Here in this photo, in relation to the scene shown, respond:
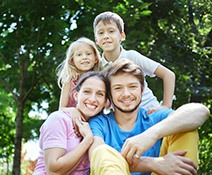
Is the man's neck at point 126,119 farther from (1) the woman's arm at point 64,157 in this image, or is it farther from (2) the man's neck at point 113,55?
(2) the man's neck at point 113,55

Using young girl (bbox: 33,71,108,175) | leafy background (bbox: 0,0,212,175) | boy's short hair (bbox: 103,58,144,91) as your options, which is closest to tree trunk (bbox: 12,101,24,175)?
leafy background (bbox: 0,0,212,175)

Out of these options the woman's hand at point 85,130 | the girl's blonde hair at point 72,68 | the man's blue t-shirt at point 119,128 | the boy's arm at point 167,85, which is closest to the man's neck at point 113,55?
the girl's blonde hair at point 72,68

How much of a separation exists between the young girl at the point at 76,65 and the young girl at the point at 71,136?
0.50 meters

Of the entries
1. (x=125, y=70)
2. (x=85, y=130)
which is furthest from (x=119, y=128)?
(x=125, y=70)

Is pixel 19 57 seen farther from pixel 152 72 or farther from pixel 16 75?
pixel 152 72

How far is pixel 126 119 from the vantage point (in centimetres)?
236

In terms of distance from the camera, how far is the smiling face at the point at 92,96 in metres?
2.38

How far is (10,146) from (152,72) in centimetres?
743

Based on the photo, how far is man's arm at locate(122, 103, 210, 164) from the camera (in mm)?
2008

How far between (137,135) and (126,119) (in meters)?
0.28

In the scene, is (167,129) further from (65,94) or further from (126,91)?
(65,94)

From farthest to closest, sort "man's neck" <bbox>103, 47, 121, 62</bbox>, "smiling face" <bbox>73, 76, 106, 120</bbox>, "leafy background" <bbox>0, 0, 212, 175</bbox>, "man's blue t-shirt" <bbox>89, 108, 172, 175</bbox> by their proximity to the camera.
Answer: "leafy background" <bbox>0, 0, 212, 175</bbox> < "man's neck" <bbox>103, 47, 121, 62</bbox> < "smiling face" <bbox>73, 76, 106, 120</bbox> < "man's blue t-shirt" <bbox>89, 108, 172, 175</bbox>

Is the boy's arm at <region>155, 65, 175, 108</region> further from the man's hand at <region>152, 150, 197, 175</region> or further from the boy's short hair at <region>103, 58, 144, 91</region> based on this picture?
the man's hand at <region>152, 150, 197, 175</region>

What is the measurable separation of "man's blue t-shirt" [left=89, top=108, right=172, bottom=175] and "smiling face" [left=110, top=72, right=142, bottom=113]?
4.2 inches
